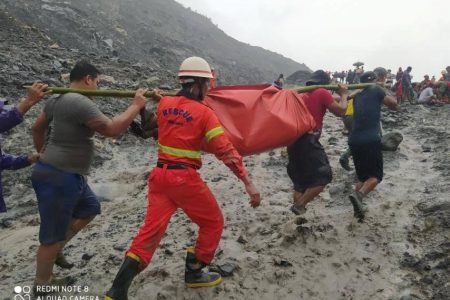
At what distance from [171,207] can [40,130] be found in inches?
51.7

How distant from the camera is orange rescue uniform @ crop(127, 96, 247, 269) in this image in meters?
3.18

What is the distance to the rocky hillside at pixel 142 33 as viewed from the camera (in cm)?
1980

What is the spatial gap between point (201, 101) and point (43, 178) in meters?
1.35

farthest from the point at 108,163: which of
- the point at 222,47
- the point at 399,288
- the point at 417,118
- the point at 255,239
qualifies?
the point at 222,47

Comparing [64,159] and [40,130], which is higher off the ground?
[40,130]

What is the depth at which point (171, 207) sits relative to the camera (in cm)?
325

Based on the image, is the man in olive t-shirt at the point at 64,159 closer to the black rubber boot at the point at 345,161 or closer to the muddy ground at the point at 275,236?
the muddy ground at the point at 275,236

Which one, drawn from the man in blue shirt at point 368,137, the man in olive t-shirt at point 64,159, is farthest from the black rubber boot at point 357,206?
the man in olive t-shirt at point 64,159

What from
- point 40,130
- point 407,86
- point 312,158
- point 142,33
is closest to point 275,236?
point 312,158

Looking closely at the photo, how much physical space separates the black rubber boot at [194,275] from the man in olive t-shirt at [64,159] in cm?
103

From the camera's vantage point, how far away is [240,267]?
389 cm

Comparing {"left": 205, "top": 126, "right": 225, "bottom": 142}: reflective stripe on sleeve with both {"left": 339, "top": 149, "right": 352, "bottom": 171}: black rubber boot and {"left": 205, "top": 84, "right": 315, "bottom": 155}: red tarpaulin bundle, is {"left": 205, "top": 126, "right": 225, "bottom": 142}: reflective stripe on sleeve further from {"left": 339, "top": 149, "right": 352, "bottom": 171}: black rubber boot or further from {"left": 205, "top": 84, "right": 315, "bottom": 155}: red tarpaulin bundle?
{"left": 339, "top": 149, "right": 352, "bottom": 171}: black rubber boot

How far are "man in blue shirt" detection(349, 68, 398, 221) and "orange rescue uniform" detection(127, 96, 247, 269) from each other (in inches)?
89.4

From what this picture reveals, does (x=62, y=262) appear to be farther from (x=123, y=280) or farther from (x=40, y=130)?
(x=40, y=130)
